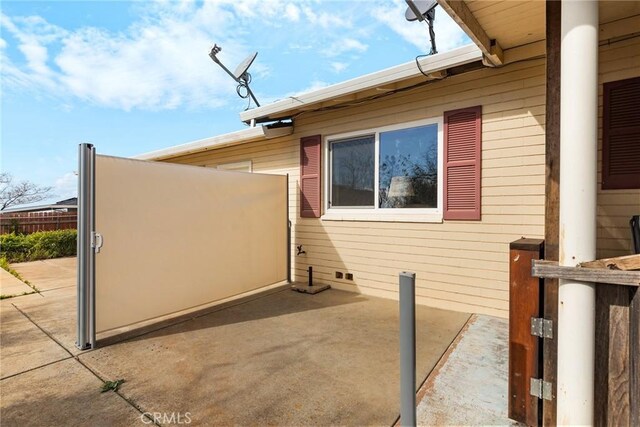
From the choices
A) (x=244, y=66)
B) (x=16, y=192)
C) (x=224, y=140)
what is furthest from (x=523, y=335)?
(x=16, y=192)

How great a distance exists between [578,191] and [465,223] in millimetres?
2432

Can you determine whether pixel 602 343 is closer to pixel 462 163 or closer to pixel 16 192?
pixel 462 163

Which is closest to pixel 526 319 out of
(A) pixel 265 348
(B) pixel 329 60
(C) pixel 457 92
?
(A) pixel 265 348

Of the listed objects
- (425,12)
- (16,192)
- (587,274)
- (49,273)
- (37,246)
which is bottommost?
(49,273)

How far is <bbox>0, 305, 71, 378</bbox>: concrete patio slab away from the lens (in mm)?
2533

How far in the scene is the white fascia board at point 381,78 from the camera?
129 inches

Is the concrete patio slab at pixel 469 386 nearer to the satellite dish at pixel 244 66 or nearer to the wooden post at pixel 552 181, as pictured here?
the wooden post at pixel 552 181

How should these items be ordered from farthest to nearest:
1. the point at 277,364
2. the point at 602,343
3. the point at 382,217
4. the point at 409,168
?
the point at 382,217, the point at 409,168, the point at 277,364, the point at 602,343

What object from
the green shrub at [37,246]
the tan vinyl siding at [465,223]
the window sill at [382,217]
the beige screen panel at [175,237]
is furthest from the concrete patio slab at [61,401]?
the green shrub at [37,246]

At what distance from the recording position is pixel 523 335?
1753mm

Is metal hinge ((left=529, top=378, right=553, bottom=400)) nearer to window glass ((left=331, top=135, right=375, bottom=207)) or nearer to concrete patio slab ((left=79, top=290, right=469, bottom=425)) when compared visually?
concrete patio slab ((left=79, top=290, right=469, bottom=425))

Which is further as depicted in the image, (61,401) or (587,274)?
(61,401)

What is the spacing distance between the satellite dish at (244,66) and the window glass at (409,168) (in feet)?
10.7

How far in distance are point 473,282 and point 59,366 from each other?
13.8 feet
